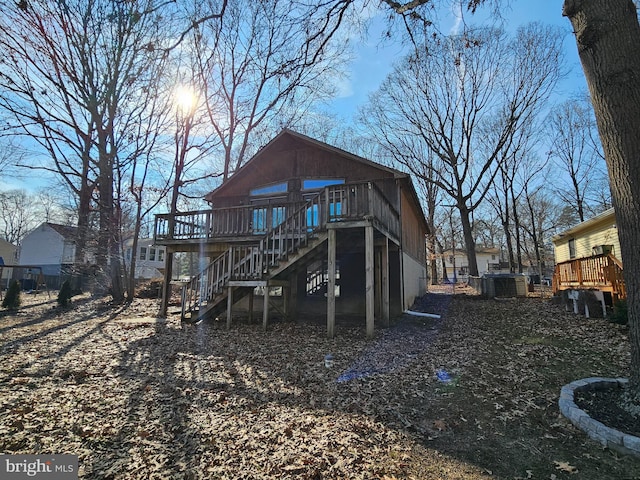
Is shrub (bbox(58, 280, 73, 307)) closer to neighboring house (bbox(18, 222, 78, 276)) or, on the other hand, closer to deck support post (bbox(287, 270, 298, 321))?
deck support post (bbox(287, 270, 298, 321))

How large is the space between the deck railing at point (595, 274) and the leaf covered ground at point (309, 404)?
1.58m

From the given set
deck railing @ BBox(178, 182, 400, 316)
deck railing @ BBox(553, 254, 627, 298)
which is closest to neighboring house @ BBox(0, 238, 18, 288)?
deck railing @ BBox(178, 182, 400, 316)

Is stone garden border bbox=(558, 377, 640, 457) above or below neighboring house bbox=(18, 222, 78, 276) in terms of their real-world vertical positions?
below

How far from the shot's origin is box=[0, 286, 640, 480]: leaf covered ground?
302 centimetres

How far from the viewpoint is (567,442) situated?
A: 335cm

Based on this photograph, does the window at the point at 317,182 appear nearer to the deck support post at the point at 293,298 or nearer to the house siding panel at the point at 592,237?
the deck support post at the point at 293,298

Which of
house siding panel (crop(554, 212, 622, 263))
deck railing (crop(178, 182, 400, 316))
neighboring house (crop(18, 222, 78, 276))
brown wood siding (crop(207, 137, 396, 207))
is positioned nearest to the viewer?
deck railing (crop(178, 182, 400, 316))

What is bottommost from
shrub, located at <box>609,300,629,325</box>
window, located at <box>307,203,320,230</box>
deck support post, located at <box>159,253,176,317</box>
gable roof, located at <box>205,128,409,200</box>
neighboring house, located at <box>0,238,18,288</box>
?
shrub, located at <box>609,300,629,325</box>

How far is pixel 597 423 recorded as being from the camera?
133 inches

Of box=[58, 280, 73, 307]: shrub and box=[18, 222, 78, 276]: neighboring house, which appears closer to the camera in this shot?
box=[58, 280, 73, 307]: shrub

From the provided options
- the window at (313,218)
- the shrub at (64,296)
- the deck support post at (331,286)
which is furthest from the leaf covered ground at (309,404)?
the shrub at (64,296)

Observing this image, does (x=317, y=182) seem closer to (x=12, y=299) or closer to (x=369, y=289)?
(x=369, y=289)

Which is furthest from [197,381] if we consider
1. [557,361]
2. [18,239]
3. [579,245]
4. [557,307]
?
[18,239]

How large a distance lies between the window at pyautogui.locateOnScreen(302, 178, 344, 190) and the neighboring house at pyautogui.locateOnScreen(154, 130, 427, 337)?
0.04m
